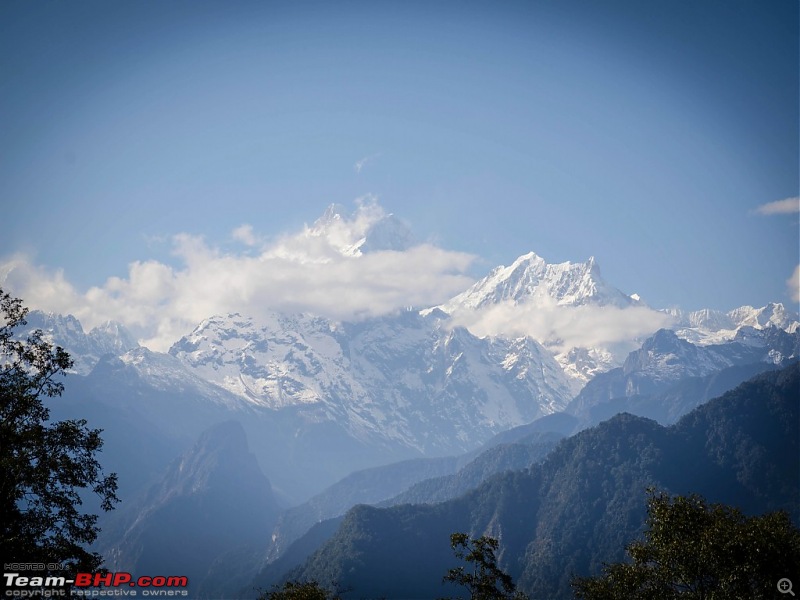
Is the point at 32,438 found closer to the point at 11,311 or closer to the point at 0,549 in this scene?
the point at 0,549

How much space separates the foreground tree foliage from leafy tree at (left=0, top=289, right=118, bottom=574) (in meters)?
46.3

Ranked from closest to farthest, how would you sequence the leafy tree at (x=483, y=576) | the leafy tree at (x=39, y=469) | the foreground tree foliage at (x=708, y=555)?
the leafy tree at (x=39, y=469), the foreground tree foliage at (x=708, y=555), the leafy tree at (x=483, y=576)

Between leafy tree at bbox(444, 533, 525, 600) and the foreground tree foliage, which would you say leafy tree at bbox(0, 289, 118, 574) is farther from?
the foreground tree foliage

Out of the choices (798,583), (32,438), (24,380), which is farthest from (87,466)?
(798,583)

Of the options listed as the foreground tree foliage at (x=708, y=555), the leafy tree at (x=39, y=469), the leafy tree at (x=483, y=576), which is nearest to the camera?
the leafy tree at (x=39, y=469)

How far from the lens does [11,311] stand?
47969 millimetres

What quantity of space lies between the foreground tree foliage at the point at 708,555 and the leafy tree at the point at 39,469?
46269 mm

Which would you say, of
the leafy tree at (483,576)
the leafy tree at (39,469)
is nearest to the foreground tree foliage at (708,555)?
the leafy tree at (483,576)

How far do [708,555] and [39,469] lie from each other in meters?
52.1

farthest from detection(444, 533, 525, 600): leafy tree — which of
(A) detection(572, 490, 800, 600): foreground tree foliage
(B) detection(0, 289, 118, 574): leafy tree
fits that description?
(B) detection(0, 289, 118, 574): leafy tree

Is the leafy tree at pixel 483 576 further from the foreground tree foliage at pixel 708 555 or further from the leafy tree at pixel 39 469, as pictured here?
the leafy tree at pixel 39 469

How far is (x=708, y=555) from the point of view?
178 ft

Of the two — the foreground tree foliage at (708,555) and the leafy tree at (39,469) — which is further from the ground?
the leafy tree at (39,469)

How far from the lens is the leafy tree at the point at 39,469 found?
1706 inches
